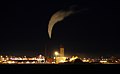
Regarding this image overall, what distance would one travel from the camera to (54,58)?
163125 mm

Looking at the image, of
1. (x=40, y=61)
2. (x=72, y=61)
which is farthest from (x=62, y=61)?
(x=40, y=61)

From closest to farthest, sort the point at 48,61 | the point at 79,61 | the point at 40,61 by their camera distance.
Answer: the point at 48,61
the point at 79,61
the point at 40,61

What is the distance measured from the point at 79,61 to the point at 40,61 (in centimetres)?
2414

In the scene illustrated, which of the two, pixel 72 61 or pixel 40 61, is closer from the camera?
pixel 72 61

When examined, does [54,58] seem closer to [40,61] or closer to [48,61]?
[48,61]

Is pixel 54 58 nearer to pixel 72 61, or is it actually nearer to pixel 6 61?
pixel 72 61

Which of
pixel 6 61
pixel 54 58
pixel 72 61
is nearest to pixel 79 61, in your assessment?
pixel 72 61

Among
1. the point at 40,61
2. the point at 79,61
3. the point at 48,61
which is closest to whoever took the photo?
the point at 48,61

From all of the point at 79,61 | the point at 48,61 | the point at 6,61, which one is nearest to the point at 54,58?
the point at 48,61

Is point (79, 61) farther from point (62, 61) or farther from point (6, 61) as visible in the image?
point (6, 61)

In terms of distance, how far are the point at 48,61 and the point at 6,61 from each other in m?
41.0

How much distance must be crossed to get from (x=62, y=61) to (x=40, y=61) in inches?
863

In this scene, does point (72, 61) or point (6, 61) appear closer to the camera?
point (72, 61)

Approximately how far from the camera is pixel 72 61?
172750mm
